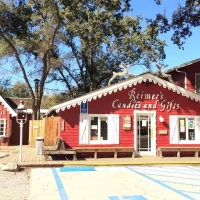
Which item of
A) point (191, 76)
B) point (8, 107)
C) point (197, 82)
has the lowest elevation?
point (8, 107)

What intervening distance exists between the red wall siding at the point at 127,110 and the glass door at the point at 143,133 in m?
0.47

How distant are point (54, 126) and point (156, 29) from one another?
928 centimetres

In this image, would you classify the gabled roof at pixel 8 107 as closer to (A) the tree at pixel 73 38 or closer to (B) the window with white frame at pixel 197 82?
(A) the tree at pixel 73 38

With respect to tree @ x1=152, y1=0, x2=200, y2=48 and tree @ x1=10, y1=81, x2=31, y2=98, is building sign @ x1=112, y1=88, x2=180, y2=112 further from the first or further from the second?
tree @ x1=10, y1=81, x2=31, y2=98

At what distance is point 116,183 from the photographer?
9336 mm

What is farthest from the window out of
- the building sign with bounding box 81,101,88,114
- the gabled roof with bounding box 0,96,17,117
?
the gabled roof with bounding box 0,96,17,117

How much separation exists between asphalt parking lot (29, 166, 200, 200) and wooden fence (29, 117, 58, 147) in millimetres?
8866

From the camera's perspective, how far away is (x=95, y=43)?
91.3 feet

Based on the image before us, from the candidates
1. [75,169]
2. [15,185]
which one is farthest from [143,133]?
[15,185]

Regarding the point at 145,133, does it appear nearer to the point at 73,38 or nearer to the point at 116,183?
the point at 116,183

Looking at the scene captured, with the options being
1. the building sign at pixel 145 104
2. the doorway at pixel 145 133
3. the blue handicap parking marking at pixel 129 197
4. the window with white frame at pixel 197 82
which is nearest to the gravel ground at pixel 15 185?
the blue handicap parking marking at pixel 129 197

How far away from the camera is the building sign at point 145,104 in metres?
15.4

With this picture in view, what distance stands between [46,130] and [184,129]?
9.43 m

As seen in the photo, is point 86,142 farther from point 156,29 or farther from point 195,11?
point 195,11
